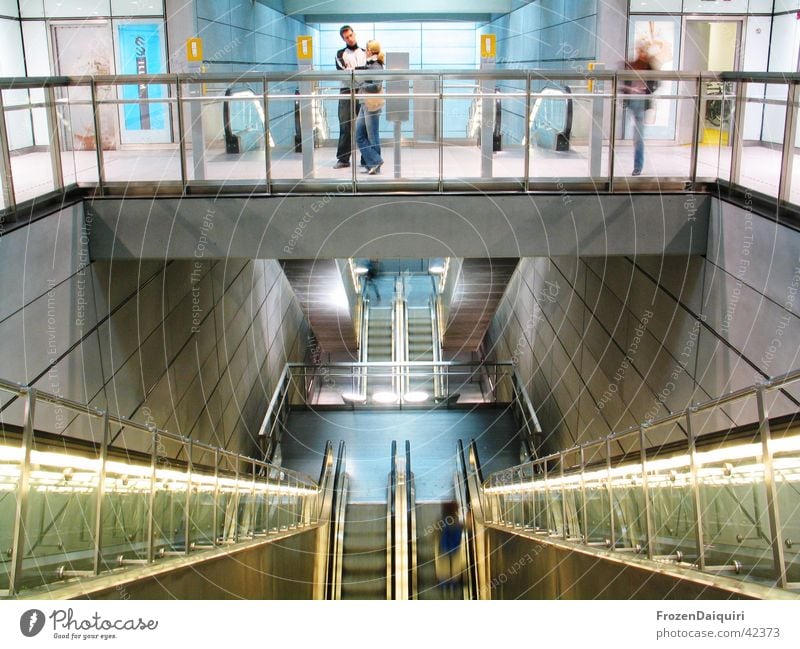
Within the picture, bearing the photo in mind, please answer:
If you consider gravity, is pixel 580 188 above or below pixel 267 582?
above

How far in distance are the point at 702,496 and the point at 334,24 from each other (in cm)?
1695

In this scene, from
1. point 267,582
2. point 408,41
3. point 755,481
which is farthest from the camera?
point 408,41

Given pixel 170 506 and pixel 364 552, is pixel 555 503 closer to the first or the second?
pixel 170 506

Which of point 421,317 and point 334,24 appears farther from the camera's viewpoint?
point 421,317

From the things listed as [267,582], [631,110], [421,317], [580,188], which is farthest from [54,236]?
[421,317]

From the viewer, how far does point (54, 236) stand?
5570 mm

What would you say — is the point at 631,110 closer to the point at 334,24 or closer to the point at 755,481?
the point at 755,481

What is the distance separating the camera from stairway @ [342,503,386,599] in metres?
9.05

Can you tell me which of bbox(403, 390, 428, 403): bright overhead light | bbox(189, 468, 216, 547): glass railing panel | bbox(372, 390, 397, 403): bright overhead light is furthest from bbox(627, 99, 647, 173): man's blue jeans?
bbox(372, 390, 397, 403): bright overhead light

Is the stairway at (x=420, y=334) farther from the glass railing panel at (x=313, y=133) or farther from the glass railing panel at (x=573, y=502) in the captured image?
the glass railing panel at (x=573, y=502)

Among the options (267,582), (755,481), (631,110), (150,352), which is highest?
(631,110)

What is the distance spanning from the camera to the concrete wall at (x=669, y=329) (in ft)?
16.6

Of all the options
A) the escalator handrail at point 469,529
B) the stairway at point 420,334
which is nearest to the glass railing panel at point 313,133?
the escalator handrail at point 469,529

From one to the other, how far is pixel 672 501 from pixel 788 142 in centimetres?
254
